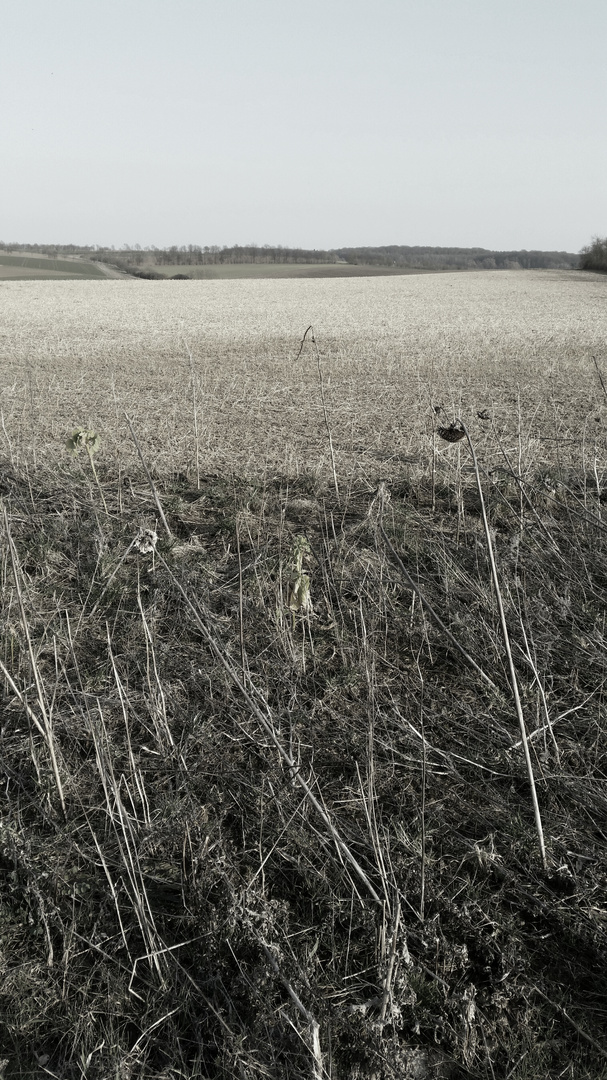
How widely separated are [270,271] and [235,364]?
6230cm

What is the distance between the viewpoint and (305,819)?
112 inches

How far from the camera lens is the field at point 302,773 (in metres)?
2.32

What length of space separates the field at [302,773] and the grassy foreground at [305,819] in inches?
0.5

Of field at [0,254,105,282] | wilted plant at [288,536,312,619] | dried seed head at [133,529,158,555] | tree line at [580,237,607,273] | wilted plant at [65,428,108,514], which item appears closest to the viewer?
dried seed head at [133,529,158,555]

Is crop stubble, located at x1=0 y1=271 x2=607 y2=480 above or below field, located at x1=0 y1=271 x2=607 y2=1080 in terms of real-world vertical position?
above

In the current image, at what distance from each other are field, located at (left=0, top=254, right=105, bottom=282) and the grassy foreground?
52260 mm

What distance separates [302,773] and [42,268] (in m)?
60.0

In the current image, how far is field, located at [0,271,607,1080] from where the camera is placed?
7.61 ft

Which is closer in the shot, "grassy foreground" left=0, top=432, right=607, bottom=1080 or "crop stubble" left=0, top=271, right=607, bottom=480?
"grassy foreground" left=0, top=432, right=607, bottom=1080

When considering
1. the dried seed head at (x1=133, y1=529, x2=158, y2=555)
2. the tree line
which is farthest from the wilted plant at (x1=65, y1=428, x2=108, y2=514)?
the tree line

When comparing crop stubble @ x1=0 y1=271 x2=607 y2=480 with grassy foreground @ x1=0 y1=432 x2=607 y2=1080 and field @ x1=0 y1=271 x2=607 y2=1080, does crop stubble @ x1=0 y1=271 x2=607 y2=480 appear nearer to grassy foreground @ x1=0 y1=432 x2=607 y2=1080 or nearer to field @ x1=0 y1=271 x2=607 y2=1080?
field @ x1=0 y1=271 x2=607 y2=1080

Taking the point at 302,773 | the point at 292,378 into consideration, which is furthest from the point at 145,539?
the point at 292,378

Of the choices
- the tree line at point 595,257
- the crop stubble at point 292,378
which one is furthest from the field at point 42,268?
the tree line at point 595,257

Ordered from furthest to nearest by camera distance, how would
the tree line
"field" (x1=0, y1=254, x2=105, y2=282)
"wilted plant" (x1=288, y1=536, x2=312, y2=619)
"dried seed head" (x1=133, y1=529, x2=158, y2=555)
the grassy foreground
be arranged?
1. the tree line
2. "field" (x1=0, y1=254, x2=105, y2=282)
3. "wilted plant" (x1=288, y1=536, x2=312, y2=619)
4. "dried seed head" (x1=133, y1=529, x2=158, y2=555)
5. the grassy foreground
